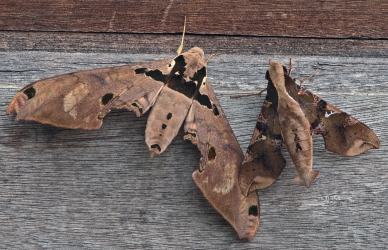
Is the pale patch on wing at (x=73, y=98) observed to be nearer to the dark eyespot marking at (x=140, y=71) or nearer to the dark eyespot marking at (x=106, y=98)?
the dark eyespot marking at (x=106, y=98)

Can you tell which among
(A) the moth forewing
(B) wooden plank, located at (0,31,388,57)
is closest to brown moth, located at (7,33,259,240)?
(A) the moth forewing

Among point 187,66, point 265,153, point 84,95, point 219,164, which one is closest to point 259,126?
point 265,153

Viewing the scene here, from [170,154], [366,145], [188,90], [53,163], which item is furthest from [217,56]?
[53,163]

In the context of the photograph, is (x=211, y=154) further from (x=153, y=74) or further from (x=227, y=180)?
(x=153, y=74)

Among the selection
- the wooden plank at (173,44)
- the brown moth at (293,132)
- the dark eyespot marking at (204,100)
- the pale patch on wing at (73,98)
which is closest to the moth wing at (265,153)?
the brown moth at (293,132)

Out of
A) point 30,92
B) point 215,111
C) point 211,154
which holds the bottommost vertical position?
point 211,154

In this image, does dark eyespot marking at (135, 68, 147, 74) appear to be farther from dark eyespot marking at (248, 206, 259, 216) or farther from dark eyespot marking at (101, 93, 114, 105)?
dark eyespot marking at (248, 206, 259, 216)

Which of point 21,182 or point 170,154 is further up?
point 170,154

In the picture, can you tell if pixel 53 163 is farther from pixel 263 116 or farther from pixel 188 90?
pixel 263 116
